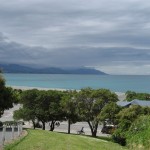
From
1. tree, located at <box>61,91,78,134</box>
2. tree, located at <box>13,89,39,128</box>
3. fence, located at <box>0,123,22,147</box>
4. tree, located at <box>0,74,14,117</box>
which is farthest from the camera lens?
tree, located at <box>13,89,39,128</box>

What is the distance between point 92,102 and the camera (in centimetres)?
4994

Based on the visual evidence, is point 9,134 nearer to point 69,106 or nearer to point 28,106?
point 69,106

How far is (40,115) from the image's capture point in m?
50.0

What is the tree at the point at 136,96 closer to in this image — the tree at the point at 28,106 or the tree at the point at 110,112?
the tree at the point at 28,106

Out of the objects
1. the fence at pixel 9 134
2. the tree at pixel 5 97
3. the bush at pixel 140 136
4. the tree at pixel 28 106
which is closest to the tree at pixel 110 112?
the tree at pixel 28 106

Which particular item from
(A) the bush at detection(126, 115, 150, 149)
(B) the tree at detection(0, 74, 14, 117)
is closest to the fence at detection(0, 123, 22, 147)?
(A) the bush at detection(126, 115, 150, 149)

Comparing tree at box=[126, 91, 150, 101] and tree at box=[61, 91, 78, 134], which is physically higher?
tree at box=[126, 91, 150, 101]

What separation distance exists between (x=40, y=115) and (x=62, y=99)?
3.51 metres

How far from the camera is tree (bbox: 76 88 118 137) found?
49.3 meters

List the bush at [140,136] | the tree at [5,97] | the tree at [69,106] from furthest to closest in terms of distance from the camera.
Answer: the tree at [69,106] < the tree at [5,97] < the bush at [140,136]

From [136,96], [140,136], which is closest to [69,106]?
[140,136]

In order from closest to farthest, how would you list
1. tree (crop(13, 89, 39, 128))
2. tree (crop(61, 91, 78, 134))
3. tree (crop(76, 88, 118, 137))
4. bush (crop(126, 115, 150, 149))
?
bush (crop(126, 115, 150, 149)) → tree (crop(76, 88, 118, 137)) → tree (crop(61, 91, 78, 134)) → tree (crop(13, 89, 39, 128))

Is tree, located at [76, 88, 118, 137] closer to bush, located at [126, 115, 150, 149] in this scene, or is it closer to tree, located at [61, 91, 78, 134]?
tree, located at [61, 91, 78, 134]

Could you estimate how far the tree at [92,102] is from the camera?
49281mm
